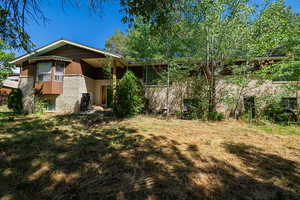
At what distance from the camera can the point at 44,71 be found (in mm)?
11000

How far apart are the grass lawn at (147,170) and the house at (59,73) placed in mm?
7271

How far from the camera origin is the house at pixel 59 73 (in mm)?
10828

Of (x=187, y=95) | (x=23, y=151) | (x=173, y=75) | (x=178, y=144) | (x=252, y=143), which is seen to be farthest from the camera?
(x=187, y=95)

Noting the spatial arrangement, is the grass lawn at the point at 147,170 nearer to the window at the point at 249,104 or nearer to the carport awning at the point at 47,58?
the window at the point at 249,104

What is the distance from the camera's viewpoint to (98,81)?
1315 centimetres

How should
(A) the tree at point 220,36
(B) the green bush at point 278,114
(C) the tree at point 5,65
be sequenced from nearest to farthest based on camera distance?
1. (A) the tree at point 220,36
2. (B) the green bush at point 278,114
3. (C) the tree at point 5,65

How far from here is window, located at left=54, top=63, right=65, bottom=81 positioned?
10969mm

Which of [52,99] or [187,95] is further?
[52,99]

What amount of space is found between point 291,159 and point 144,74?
10.5 meters

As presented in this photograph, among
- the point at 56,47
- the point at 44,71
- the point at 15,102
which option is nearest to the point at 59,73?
the point at 44,71

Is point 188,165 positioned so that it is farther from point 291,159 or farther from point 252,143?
point 252,143

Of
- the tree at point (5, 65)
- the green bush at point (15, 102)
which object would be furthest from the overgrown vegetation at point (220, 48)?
the green bush at point (15, 102)

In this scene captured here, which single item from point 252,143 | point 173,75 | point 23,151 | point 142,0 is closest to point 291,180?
point 252,143

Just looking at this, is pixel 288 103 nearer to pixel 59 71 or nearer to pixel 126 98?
pixel 126 98
